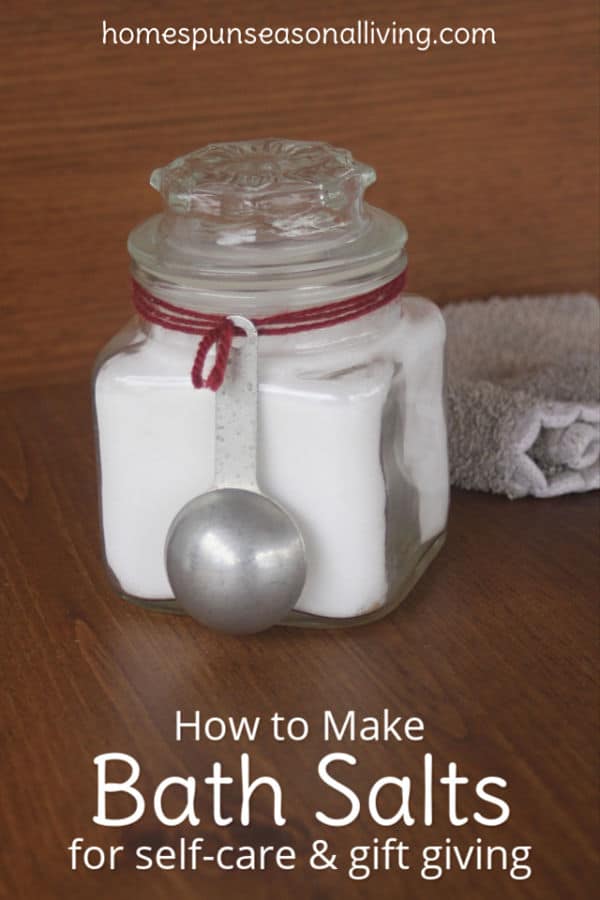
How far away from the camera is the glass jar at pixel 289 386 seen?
1.99 feet

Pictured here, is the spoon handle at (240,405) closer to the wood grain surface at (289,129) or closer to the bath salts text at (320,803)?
the bath salts text at (320,803)

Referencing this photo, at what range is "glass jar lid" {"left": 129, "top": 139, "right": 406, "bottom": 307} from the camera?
1.99 ft

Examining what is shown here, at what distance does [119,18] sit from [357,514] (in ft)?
1.57

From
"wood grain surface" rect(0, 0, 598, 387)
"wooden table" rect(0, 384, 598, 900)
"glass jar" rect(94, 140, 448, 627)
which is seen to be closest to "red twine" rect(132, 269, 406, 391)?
"glass jar" rect(94, 140, 448, 627)

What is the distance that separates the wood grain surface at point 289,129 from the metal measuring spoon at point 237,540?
40 centimetres

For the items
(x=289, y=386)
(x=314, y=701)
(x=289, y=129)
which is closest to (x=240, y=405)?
(x=289, y=386)

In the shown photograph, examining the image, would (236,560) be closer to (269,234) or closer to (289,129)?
(269,234)

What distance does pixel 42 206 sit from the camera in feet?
3.12

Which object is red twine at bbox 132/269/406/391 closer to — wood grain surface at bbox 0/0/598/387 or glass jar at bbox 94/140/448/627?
glass jar at bbox 94/140/448/627

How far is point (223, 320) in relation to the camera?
0.60 meters

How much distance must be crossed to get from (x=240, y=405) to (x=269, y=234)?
0.09m

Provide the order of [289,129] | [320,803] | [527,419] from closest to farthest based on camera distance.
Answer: [320,803] < [527,419] < [289,129]

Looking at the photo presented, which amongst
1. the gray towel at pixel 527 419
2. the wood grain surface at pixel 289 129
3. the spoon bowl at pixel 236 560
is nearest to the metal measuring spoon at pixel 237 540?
the spoon bowl at pixel 236 560

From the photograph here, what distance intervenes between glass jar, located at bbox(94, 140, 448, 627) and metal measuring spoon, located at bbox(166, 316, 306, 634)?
0.01 m
